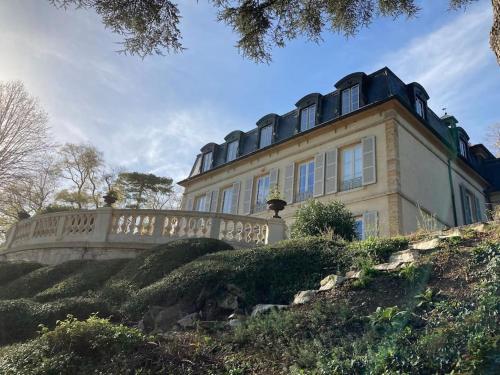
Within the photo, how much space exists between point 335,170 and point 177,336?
1203cm

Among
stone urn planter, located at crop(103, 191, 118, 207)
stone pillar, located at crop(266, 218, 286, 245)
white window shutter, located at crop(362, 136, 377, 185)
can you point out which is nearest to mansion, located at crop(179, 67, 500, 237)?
white window shutter, located at crop(362, 136, 377, 185)

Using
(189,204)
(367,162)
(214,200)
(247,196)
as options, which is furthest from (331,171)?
(189,204)

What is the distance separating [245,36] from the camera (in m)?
7.43

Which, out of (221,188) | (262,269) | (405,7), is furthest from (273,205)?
(221,188)

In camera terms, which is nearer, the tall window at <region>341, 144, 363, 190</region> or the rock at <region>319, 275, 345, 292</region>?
the rock at <region>319, 275, 345, 292</region>

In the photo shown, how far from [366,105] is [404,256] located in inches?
432

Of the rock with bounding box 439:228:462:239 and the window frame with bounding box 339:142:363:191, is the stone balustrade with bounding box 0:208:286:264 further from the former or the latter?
the window frame with bounding box 339:142:363:191

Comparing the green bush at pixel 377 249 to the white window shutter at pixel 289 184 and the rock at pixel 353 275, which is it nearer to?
the rock at pixel 353 275

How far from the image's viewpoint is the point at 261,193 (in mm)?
→ 18953

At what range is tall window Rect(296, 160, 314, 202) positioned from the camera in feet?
55.0

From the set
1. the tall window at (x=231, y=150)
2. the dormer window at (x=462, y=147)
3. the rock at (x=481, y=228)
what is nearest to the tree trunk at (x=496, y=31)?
the rock at (x=481, y=228)

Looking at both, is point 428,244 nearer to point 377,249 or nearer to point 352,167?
point 377,249

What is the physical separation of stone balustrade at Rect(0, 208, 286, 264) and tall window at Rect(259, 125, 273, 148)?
389 inches

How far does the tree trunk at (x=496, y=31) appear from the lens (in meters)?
4.49
